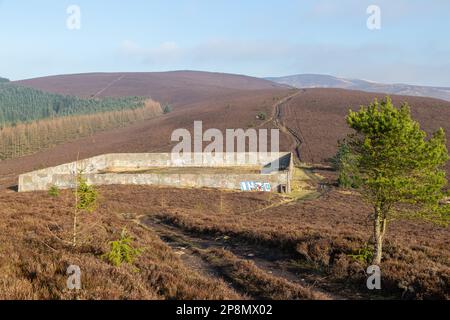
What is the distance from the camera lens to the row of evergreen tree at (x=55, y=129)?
96875mm

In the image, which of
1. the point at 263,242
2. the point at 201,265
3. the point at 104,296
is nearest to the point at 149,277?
the point at 104,296

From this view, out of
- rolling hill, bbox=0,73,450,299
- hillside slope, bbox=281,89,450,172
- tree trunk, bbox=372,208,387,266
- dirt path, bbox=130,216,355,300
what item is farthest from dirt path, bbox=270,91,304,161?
tree trunk, bbox=372,208,387,266

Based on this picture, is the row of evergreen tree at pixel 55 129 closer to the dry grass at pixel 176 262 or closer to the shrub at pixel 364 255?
the dry grass at pixel 176 262

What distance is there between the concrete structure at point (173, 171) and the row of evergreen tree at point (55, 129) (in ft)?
154

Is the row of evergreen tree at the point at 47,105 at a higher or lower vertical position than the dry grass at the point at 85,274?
higher

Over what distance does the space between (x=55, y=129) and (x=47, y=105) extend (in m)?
51.7

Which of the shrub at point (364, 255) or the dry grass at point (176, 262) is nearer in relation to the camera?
the dry grass at point (176, 262)

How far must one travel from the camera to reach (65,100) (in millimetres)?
169875

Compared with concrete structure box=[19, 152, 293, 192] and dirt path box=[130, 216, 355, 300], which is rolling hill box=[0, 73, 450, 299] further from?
concrete structure box=[19, 152, 293, 192]

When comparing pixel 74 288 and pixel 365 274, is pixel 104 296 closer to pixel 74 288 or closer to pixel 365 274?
pixel 74 288

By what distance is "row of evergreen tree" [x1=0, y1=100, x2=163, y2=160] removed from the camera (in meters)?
96.9

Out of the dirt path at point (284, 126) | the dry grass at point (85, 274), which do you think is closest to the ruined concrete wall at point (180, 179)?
the dirt path at point (284, 126)

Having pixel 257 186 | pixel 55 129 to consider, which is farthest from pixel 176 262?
pixel 55 129
